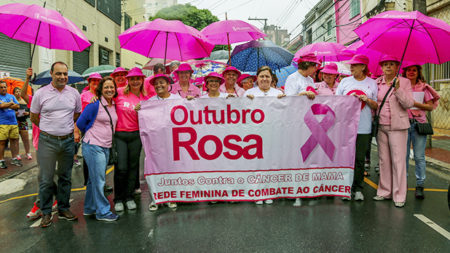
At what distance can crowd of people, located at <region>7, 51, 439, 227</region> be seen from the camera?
4.22m

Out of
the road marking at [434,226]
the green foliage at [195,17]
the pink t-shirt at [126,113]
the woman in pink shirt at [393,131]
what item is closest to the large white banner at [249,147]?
the pink t-shirt at [126,113]

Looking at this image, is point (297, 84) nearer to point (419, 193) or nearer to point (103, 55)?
point (419, 193)

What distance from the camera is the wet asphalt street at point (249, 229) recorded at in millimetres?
3537

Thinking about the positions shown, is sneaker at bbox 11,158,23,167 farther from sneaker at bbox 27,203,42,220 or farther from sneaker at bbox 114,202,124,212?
sneaker at bbox 114,202,124,212

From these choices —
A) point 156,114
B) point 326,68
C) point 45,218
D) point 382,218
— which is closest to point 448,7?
point 326,68

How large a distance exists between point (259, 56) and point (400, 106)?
161 inches

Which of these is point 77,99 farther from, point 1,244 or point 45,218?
point 1,244

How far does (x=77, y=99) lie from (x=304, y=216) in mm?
3362

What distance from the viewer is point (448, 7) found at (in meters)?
12.1

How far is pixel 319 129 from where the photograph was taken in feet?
16.2

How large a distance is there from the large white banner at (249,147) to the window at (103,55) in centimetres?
1844

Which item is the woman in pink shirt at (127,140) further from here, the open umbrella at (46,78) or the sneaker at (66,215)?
the open umbrella at (46,78)

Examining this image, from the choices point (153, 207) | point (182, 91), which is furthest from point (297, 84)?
point (153, 207)

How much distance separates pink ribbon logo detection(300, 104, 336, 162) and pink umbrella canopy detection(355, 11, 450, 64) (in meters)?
1.19
